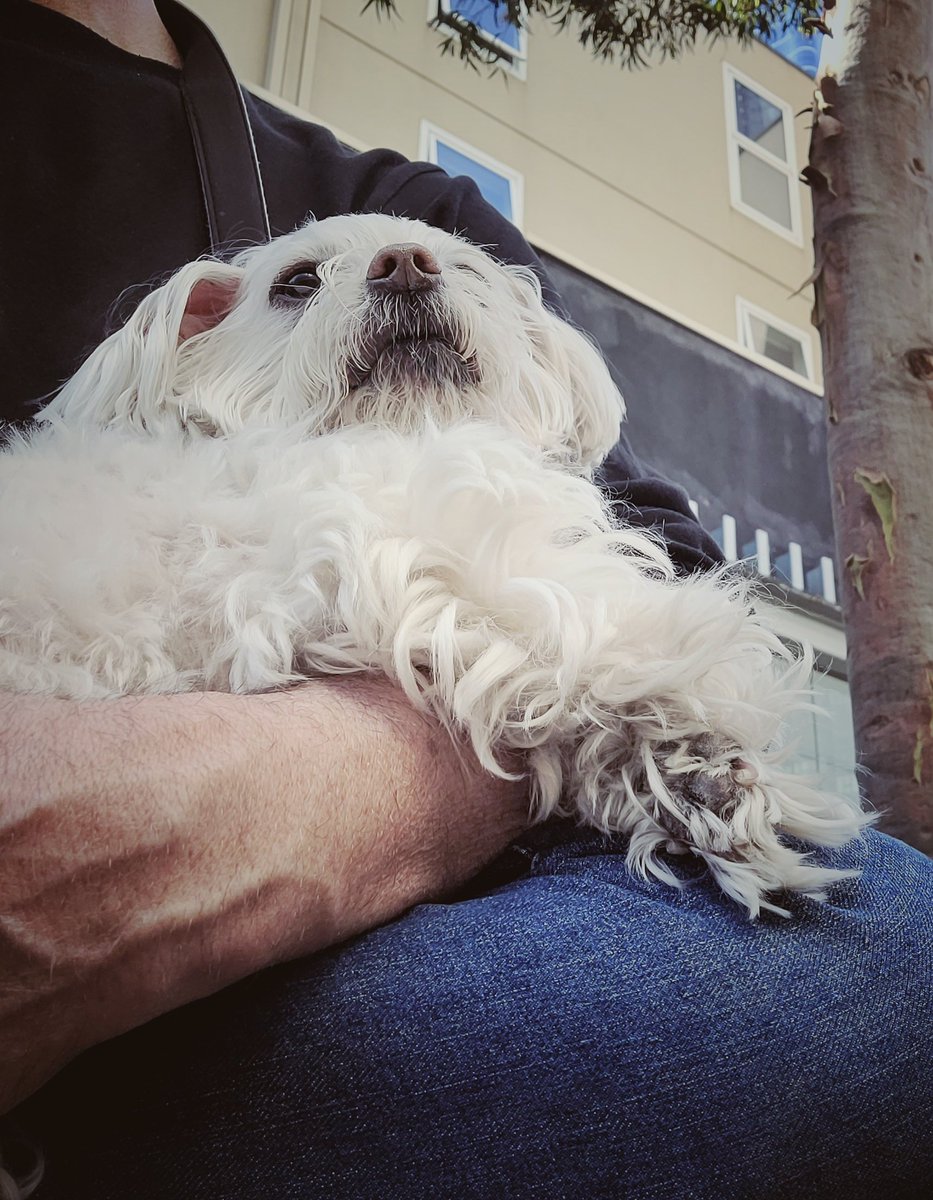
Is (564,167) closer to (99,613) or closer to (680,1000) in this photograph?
(99,613)

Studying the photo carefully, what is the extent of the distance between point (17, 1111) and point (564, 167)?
5.60 feet

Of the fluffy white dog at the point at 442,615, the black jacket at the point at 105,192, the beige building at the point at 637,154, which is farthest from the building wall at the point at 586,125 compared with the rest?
the fluffy white dog at the point at 442,615

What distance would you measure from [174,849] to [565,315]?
0.79m

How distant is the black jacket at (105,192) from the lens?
2.72 feet

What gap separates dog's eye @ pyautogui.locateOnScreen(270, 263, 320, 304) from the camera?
79 cm

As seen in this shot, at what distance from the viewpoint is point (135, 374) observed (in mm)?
746

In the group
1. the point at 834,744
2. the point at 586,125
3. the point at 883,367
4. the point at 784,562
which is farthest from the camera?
the point at 784,562

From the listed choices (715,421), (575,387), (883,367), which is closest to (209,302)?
(575,387)

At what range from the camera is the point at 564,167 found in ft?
5.65

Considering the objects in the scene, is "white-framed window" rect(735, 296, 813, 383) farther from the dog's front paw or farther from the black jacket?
the dog's front paw

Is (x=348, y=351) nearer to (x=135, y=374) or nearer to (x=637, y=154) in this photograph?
(x=135, y=374)

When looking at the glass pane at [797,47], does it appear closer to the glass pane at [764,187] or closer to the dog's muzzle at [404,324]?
the glass pane at [764,187]

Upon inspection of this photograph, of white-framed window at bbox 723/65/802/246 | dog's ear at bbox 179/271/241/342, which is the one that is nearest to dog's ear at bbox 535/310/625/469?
dog's ear at bbox 179/271/241/342

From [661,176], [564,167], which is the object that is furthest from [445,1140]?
[661,176]
